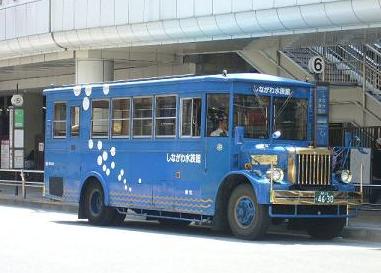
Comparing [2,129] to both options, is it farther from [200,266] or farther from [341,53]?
[200,266]

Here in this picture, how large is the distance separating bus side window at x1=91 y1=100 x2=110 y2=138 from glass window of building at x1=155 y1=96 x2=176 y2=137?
183cm

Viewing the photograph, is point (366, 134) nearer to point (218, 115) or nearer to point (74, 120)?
point (218, 115)

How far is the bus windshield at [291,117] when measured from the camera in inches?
586

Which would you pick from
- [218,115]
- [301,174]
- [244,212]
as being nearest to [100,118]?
[218,115]

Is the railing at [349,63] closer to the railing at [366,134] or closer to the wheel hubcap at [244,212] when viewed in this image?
the railing at [366,134]

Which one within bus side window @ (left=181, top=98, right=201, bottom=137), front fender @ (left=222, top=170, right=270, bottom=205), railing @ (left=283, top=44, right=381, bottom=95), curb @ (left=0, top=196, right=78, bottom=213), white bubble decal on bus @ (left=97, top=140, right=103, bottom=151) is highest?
railing @ (left=283, top=44, right=381, bottom=95)

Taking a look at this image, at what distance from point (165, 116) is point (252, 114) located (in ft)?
6.53

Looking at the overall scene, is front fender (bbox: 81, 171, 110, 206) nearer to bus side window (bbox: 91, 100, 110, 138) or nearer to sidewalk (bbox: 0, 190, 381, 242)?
bus side window (bbox: 91, 100, 110, 138)

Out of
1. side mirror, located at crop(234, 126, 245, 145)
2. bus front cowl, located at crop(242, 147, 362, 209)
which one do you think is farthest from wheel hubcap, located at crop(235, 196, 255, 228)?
side mirror, located at crop(234, 126, 245, 145)

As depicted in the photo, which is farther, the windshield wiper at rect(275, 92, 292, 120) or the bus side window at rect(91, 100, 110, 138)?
the bus side window at rect(91, 100, 110, 138)

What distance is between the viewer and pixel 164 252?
12.1 m

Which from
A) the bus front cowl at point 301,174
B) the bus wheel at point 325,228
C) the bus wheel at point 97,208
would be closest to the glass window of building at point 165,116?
the bus front cowl at point 301,174

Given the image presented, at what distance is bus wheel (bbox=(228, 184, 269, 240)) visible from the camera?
44.8ft

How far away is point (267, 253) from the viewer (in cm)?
1205
